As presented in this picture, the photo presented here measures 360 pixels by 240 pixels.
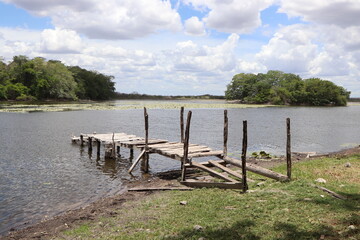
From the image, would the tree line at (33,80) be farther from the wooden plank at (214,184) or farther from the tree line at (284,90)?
the wooden plank at (214,184)

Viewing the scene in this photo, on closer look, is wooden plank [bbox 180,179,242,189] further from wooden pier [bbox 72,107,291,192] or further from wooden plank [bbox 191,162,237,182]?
wooden plank [bbox 191,162,237,182]

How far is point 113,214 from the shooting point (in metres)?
11.4

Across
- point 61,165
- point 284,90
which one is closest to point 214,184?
point 61,165

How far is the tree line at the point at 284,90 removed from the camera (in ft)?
435

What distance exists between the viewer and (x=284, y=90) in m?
132

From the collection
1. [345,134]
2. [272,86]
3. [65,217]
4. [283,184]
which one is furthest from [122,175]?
[272,86]

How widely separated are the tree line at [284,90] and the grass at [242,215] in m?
126

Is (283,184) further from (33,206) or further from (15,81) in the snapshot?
(15,81)

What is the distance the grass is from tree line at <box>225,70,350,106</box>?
126 metres

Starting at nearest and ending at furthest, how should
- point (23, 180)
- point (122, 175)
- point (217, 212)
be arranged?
point (217, 212), point (23, 180), point (122, 175)

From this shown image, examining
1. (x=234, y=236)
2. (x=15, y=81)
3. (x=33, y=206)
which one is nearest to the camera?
(x=234, y=236)

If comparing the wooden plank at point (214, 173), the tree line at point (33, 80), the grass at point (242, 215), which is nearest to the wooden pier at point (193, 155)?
the wooden plank at point (214, 173)

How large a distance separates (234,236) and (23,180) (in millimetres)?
13841

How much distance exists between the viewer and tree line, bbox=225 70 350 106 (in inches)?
5217
